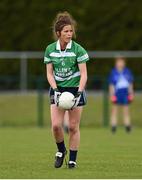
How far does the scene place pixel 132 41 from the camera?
3353 cm

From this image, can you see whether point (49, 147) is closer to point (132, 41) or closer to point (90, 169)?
point (90, 169)

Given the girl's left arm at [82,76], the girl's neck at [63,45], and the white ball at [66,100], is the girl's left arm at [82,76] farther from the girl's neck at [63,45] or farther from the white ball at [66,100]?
the girl's neck at [63,45]

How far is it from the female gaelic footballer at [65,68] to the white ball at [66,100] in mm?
88

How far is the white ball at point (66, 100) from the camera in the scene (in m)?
12.1

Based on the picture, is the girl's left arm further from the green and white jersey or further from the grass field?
the grass field

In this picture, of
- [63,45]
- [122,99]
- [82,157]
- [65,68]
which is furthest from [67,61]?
[122,99]

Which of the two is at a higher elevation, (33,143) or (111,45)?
(111,45)

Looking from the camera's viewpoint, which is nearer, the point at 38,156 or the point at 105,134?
the point at 38,156

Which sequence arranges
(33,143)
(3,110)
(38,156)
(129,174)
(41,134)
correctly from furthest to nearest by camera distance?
(3,110), (41,134), (33,143), (38,156), (129,174)

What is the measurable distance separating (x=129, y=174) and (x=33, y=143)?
737 cm

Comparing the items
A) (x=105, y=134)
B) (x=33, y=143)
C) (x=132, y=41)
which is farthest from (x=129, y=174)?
(x=132, y=41)

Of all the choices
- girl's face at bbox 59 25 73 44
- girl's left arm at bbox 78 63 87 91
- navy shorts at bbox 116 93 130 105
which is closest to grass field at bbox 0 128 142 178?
girl's left arm at bbox 78 63 87 91

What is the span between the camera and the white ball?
39.7 feet

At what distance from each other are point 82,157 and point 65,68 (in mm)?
2837
